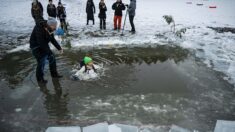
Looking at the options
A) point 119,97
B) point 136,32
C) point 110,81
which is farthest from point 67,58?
point 136,32

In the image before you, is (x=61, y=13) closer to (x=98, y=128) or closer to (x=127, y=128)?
(x=98, y=128)

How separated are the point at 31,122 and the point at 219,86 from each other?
4788 millimetres

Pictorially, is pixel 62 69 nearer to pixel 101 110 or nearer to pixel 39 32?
pixel 39 32

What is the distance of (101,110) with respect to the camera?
5000mm

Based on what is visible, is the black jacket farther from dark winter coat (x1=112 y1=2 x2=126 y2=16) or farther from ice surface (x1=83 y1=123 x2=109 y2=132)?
dark winter coat (x1=112 y1=2 x2=126 y2=16)

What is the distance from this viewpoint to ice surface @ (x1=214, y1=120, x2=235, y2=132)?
437 centimetres

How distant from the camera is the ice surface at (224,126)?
4.37 m

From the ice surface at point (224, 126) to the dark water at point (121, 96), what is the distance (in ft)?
0.49

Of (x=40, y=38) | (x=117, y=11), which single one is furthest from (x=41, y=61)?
(x=117, y=11)

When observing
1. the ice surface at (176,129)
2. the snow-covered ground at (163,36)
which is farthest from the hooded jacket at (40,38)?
the ice surface at (176,129)

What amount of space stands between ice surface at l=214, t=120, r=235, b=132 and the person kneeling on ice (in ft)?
11.3

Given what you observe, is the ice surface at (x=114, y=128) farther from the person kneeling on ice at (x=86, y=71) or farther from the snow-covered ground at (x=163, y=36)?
the snow-covered ground at (x=163, y=36)

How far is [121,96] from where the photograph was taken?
5566 millimetres

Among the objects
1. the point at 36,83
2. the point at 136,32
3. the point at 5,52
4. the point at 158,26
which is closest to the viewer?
the point at 36,83
